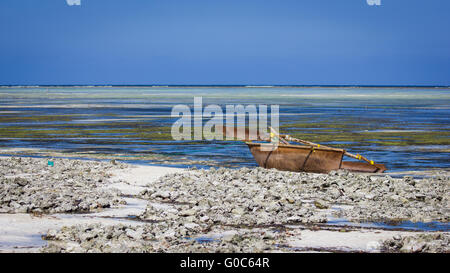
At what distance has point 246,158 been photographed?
21219 millimetres

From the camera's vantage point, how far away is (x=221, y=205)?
11953 mm

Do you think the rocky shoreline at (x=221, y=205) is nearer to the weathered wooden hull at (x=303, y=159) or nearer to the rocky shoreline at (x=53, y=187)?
the rocky shoreline at (x=53, y=187)

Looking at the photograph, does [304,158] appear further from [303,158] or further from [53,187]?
[53,187]

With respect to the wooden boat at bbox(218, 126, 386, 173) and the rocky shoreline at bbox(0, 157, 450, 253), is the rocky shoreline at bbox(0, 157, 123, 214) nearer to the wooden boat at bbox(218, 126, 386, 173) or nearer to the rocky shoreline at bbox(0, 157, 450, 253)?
the rocky shoreline at bbox(0, 157, 450, 253)

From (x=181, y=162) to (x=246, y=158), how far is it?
2.69m

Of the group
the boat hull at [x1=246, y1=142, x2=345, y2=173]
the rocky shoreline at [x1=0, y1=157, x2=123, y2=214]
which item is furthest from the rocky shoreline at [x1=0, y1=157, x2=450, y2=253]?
the boat hull at [x1=246, y1=142, x2=345, y2=173]

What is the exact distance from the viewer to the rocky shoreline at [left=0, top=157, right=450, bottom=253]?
9125mm

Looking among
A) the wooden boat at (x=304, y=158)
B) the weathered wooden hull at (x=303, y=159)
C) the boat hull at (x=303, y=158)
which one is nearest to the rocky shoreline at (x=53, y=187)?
the wooden boat at (x=304, y=158)

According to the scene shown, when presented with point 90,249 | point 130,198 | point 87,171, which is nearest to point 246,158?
point 87,171

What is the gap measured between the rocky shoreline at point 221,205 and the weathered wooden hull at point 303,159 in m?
0.64

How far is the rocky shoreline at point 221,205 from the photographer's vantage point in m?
Answer: 9.12

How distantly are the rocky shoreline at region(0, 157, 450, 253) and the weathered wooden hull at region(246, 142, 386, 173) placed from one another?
64 cm

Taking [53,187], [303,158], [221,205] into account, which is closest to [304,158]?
[303,158]
